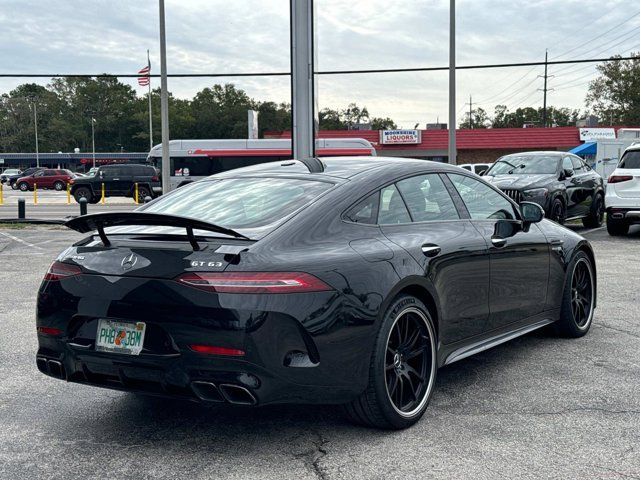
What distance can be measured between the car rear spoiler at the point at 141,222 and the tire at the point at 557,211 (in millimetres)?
11845

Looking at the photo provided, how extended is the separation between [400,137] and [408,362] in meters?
49.7

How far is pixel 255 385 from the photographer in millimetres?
3475

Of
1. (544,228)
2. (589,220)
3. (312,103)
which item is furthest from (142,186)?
(544,228)

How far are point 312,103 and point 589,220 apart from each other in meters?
6.91

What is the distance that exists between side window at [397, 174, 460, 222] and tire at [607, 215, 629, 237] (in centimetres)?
1105

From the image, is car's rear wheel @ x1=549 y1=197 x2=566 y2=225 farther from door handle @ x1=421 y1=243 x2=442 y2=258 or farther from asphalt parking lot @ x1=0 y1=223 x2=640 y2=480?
door handle @ x1=421 y1=243 x2=442 y2=258

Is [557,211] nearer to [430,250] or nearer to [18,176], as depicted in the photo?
[430,250]

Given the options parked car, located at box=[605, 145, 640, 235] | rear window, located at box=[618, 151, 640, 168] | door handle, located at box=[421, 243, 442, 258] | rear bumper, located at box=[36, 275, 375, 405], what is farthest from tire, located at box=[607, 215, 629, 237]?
rear bumper, located at box=[36, 275, 375, 405]

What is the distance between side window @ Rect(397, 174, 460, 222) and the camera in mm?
4547

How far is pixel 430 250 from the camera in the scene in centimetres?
432

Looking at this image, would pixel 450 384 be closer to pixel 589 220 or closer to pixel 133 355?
pixel 133 355

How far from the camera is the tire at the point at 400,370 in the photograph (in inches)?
151

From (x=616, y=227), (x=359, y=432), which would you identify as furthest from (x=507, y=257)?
(x=616, y=227)

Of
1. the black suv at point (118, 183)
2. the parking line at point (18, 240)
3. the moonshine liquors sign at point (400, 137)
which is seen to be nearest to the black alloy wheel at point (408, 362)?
the parking line at point (18, 240)
